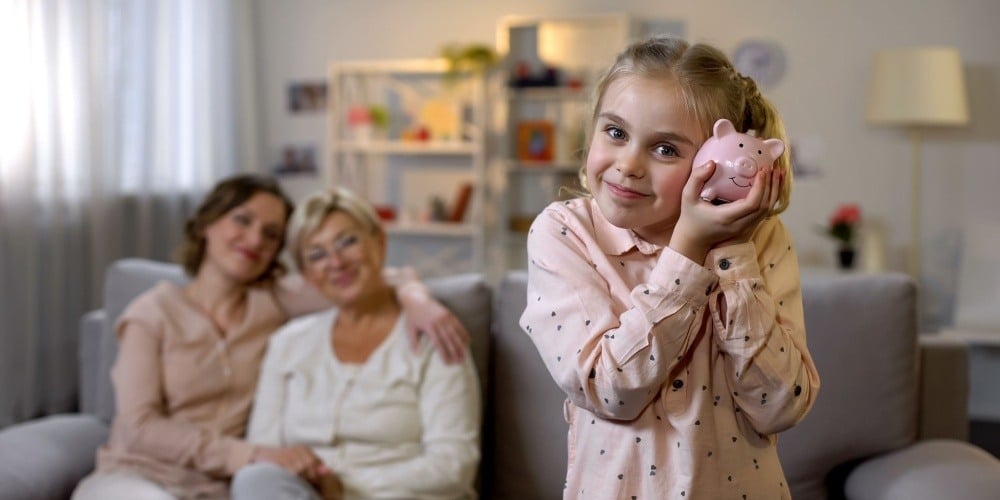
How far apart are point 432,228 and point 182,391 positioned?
297 centimetres

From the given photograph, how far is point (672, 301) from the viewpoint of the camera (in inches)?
36.8

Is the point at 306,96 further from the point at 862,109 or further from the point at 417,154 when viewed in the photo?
the point at 862,109

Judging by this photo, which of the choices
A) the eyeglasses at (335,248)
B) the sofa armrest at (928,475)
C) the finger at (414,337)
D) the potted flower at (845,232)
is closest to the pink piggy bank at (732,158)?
the sofa armrest at (928,475)

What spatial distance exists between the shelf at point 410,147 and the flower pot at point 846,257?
1843 millimetres

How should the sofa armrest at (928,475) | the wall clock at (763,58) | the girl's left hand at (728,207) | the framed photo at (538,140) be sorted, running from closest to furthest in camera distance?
the girl's left hand at (728,207) → the sofa armrest at (928,475) → the wall clock at (763,58) → the framed photo at (538,140)

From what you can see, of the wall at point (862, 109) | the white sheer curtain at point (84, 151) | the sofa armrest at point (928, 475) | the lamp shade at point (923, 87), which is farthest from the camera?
the wall at point (862, 109)

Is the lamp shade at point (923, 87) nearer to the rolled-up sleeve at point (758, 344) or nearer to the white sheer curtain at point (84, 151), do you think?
the white sheer curtain at point (84, 151)

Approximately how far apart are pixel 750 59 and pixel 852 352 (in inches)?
124

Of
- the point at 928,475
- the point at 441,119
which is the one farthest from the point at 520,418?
the point at 441,119

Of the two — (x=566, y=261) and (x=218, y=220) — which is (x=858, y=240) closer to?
(x=218, y=220)

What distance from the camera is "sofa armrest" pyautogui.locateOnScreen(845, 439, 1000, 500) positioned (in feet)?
5.58

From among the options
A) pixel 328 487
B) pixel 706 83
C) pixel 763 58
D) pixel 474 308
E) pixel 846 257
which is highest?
pixel 763 58

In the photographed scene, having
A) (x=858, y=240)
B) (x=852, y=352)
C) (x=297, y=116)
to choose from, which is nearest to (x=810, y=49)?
(x=858, y=240)

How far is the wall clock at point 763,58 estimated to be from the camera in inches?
189
